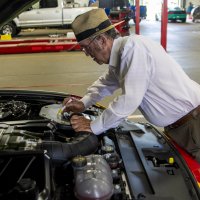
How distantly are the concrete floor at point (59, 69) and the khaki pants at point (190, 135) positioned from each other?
258 centimetres

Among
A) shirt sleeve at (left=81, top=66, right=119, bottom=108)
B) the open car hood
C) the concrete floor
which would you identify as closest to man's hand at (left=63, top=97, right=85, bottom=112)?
shirt sleeve at (left=81, top=66, right=119, bottom=108)

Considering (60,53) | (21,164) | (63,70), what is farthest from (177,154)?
(60,53)

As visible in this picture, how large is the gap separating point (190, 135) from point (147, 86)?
19.1 inches

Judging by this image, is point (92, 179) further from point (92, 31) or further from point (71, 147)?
point (92, 31)

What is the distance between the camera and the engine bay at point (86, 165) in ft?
4.48

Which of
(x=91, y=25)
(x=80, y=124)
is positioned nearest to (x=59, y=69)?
(x=80, y=124)

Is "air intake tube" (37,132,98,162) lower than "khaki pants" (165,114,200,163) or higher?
higher

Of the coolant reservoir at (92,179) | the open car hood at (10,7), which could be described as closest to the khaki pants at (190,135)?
the coolant reservoir at (92,179)

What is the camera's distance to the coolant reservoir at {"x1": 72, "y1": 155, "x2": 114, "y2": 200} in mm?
1329

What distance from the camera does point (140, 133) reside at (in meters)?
2.19

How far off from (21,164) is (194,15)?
66.9 ft

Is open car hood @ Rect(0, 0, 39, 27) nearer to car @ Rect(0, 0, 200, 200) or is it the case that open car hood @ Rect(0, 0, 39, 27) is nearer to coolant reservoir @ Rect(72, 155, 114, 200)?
car @ Rect(0, 0, 200, 200)

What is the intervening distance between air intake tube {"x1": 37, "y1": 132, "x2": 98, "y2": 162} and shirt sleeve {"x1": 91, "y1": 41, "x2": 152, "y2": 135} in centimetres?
17

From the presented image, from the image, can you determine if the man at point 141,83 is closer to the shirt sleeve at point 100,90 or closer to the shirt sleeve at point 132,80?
the shirt sleeve at point 132,80
